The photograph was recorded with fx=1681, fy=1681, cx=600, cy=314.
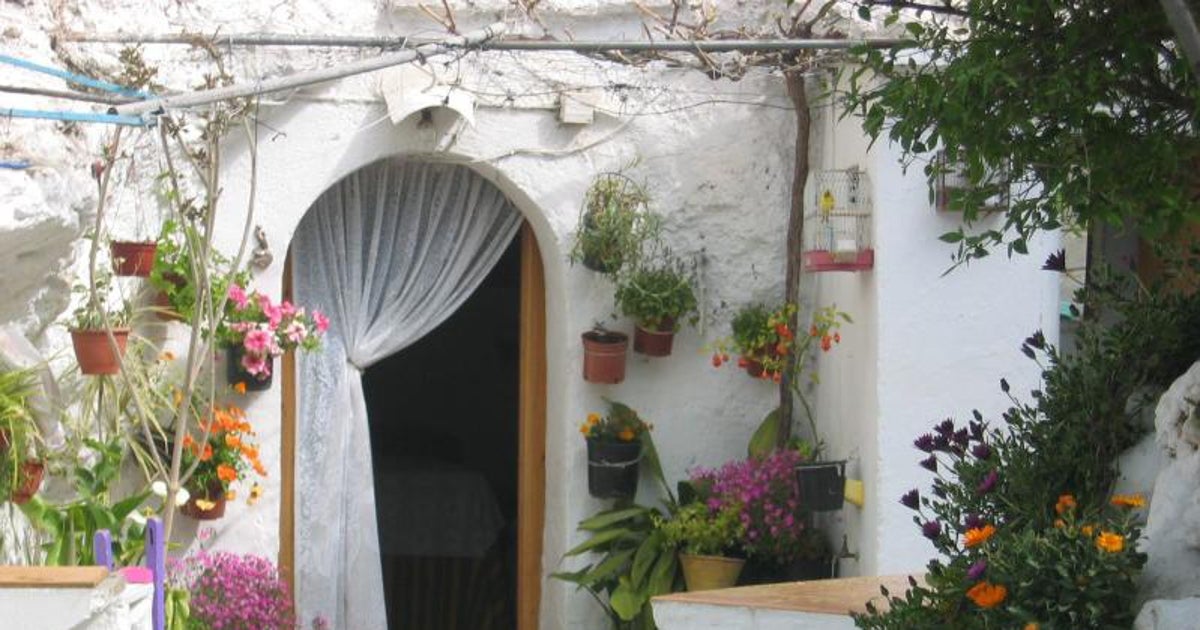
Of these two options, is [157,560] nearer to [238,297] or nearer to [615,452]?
[238,297]

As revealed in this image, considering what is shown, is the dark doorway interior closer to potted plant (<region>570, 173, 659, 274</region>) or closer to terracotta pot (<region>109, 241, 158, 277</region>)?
potted plant (<region>570, 173, 659, 274</region>)

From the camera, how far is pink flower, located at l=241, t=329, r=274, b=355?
630 cm

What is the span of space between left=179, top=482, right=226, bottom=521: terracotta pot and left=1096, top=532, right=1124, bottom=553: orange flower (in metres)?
3.98

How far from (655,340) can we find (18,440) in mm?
2700

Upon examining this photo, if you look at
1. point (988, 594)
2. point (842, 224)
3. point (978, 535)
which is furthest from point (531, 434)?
point (988, 594)

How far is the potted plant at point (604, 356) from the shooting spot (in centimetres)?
690

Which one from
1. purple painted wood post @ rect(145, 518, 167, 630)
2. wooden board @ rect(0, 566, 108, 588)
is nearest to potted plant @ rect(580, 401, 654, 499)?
purple painted wood post @ rect(145, 518, 167, 630)

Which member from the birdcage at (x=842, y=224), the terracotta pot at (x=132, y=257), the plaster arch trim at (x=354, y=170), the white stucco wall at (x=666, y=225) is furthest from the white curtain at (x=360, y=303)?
the birdcage at (x=842, y=224)

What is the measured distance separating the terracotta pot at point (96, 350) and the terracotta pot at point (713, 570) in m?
2.38

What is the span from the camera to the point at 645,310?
6.82 meters

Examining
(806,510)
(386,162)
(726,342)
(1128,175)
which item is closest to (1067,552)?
(1128,175)

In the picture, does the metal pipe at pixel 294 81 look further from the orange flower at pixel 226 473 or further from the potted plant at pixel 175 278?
the orange flower at pixel 226 473

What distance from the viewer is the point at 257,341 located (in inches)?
248

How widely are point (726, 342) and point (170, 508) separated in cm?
273
